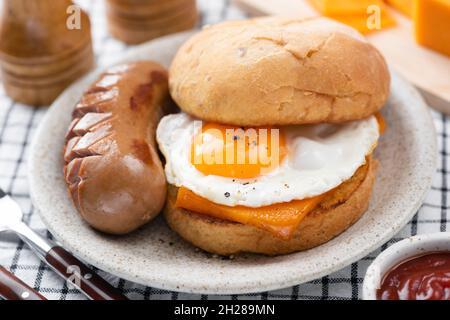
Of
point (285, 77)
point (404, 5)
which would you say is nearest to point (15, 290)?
point (285, 77)

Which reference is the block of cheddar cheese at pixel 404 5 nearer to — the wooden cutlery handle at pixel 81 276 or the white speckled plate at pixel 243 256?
the white speckled plate at pixel 243 256

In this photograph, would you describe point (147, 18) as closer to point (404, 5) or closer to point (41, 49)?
point (41, 49)

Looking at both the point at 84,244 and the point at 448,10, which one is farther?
the point at 448,10

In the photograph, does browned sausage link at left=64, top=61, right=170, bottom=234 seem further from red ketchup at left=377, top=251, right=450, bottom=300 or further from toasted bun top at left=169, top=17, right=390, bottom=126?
red ketchup at left=377, top=251, right=450, bottom=300

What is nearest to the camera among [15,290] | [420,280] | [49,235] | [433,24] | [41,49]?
[420,280]

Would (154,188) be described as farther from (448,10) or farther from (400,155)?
(448,10)

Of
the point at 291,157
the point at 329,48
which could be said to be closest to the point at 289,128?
the point at 291,157
